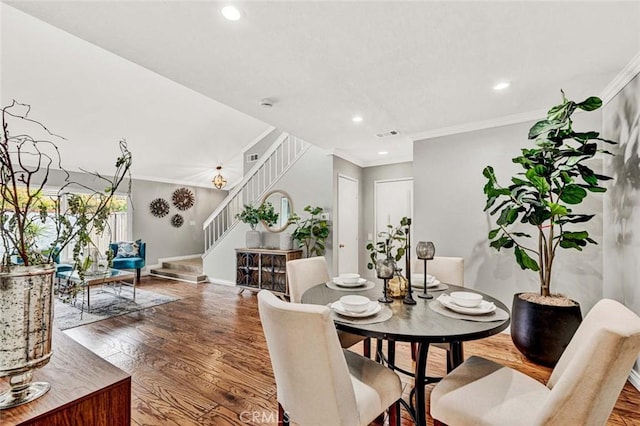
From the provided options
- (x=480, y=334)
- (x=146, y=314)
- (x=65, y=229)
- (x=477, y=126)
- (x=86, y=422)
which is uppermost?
(x=477, y=126)

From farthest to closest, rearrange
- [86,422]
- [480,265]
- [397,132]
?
1. [397,132]
2. [480,265]
3. [86,422]

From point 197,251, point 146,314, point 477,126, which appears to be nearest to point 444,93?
point 477,126

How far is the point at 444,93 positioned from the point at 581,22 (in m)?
1.02

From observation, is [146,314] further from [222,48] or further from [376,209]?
[376,209]

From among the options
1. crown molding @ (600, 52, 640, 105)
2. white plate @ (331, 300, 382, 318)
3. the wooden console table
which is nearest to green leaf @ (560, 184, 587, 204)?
crown molding @ (600, 52, 640, 105)

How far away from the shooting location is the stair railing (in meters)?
5.16

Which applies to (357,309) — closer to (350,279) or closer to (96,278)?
(350,279)

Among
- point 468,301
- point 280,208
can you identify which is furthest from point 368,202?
point 468,301

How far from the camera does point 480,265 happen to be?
11.0 ft

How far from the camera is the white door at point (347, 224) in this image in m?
4.80

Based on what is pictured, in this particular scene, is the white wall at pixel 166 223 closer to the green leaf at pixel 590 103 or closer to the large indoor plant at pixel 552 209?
the large indoor plant at pixel 552 209

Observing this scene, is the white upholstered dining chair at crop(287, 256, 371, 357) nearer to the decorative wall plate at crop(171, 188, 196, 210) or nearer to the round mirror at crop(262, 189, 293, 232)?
the round mirror at crop(262, 189, 293, 232)

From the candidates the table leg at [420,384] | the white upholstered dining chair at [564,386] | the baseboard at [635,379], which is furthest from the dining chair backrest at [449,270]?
the baseboard at [635,379]

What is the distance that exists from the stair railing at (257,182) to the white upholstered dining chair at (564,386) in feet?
13.5
